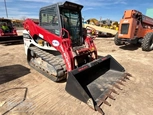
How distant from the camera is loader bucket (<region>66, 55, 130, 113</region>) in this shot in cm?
289

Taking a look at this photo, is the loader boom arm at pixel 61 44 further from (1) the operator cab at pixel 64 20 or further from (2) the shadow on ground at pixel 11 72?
(2) the shadow on ground at pixel 11 72

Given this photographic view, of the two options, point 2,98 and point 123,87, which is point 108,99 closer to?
point 123,87

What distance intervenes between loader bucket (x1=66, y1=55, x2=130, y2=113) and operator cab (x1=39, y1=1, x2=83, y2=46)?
44.7 inches

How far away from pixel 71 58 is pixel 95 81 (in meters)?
0.98

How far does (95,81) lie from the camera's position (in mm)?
3721

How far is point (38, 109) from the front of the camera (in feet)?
8.98

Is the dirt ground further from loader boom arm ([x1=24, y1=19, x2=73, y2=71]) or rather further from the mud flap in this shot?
the mud flap

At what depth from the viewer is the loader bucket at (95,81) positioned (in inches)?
114

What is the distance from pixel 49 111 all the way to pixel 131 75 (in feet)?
10.3

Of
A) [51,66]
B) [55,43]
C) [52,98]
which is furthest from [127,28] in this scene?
[52,98]

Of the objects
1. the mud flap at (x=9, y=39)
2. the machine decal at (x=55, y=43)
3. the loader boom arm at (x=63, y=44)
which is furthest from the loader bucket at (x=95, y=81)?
the mud flap at (x=9, y=39)

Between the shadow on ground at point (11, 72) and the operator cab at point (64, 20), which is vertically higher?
the operator cab at point (64, 20)

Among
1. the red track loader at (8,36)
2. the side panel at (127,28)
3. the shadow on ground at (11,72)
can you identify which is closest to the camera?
the shadow on ground at (11,72)

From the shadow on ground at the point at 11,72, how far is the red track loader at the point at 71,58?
0.41 metres
